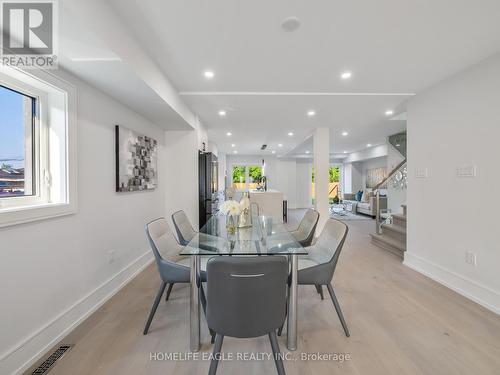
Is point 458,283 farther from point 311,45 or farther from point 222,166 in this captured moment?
point 222,166

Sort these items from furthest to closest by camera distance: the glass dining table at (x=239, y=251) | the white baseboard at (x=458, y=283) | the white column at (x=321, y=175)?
the white column at (x=321, y=175) → the white baseboard at (x=458, y=283) → the glass dining table at (x=239, y=251)

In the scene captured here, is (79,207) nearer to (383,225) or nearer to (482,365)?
(482,365)

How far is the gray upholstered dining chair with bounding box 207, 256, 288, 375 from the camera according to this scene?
119 centimetres

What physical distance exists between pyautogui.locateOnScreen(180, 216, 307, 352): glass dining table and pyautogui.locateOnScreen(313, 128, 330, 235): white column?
291 cm

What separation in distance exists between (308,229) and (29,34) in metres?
2.88

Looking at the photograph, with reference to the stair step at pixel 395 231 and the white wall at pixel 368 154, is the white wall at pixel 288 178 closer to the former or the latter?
the white wall at pixel 368 154

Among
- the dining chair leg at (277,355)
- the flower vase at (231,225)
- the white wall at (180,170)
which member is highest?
the white wall at (180,170)

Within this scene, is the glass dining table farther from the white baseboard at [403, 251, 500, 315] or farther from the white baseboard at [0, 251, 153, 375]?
the white baseboard at [403, 251, 500, 315]

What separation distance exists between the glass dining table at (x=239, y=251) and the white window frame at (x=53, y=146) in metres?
1.16

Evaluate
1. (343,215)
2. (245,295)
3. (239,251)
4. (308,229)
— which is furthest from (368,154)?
(245,295)

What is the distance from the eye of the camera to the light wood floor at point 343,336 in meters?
1.54

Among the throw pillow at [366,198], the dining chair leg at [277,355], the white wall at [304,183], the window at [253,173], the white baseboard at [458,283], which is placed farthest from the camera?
the window at [253,173]

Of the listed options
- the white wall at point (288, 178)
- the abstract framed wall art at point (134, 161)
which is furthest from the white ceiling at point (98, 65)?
the white wall at point (288, 178)

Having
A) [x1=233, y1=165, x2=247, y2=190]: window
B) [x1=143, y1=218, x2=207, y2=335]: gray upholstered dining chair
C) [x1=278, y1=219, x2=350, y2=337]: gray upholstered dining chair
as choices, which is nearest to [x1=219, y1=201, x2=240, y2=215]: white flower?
[x1=143, y1=218, x2=207, y2=335]: gray upholstered dining chair
